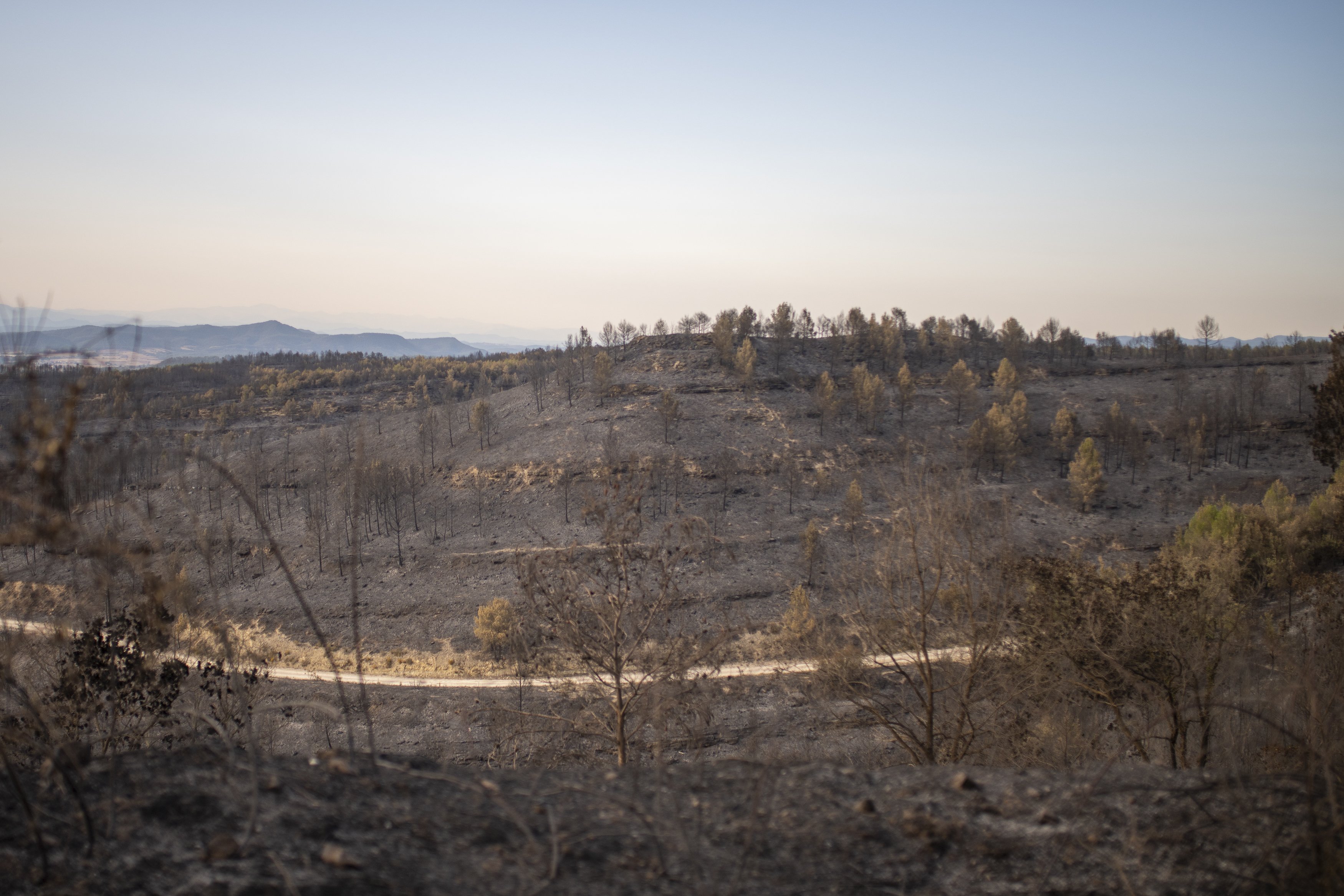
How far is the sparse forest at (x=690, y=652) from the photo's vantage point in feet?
13.8

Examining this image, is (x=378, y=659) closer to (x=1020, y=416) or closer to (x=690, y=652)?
(x=690, y=652)

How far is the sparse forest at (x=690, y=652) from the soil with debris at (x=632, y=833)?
3 cm

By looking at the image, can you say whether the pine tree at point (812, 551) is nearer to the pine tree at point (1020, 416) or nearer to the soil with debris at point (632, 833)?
the pine tree at point (1020, 416)

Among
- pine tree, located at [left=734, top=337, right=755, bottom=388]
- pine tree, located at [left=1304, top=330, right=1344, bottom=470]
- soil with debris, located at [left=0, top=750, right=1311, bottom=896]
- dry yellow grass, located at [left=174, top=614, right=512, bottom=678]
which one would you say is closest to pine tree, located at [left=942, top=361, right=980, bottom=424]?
pine tree, located at [left=734, top=337, right=755, bottom=388]

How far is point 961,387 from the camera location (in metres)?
83.9

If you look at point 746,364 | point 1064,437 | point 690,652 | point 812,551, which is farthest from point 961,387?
point 690,652

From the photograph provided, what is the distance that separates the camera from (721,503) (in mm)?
61812

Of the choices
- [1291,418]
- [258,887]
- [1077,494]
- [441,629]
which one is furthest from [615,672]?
[1291,418]

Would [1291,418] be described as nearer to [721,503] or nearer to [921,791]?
[721,503]

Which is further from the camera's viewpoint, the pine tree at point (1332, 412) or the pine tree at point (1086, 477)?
the pine tree at point (1086, 477)

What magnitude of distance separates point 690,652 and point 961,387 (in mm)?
82286

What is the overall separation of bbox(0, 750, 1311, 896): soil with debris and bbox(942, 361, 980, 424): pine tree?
275 feet

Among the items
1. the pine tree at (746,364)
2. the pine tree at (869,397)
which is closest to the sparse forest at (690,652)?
the pine tree at (869,397)

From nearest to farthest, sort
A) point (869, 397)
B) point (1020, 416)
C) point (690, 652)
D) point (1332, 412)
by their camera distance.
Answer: point (690, 652)
point (1332, 412)
point (1020, 416)
point (869, 397)
